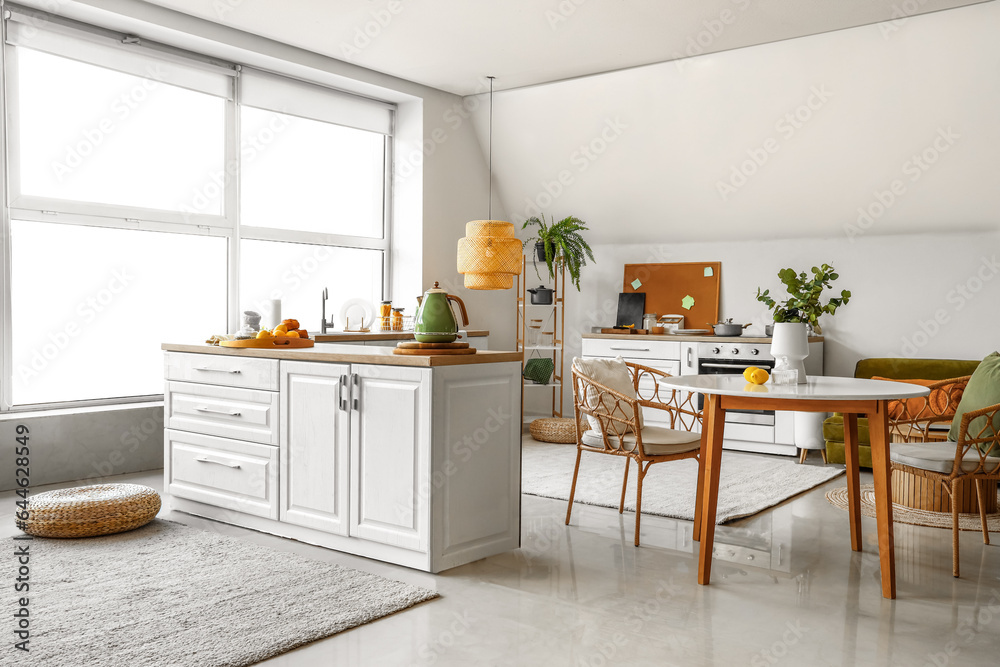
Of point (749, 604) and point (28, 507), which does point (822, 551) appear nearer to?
point (749, 604)

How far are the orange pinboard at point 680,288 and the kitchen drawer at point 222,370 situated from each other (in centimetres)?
456

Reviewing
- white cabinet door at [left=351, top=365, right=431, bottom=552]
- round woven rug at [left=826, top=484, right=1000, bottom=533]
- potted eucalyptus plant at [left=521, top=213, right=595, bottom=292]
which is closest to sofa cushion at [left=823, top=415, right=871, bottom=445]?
round woven rug at [left=826, top=484, right=1000, bottom=533]

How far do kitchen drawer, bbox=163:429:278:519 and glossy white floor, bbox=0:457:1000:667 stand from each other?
14cm

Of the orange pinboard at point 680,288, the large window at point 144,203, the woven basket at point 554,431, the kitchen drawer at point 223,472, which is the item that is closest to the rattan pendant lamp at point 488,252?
the large window at point 144,203

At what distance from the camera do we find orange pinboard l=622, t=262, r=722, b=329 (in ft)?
24.4

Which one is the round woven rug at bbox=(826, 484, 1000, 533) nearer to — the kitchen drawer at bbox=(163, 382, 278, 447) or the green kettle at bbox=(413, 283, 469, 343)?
the green kettle at bbox=(413, 283, 469, 343)

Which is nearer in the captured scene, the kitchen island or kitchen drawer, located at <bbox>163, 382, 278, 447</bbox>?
the kitchen island

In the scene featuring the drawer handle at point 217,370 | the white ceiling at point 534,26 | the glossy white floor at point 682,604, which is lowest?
the glossy white floor at point 682,604

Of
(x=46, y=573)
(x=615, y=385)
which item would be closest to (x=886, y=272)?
(x=615, y=385)

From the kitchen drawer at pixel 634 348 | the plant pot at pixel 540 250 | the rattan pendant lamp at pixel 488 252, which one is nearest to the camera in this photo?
the rattan pendant lamp at pixel 488 252

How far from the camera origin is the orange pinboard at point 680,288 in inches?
293

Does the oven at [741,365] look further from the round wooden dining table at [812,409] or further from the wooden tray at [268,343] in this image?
the wooden tray at [268,343]

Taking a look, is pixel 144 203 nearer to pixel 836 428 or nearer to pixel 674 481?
pixel 674 481

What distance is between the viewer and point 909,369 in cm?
626
